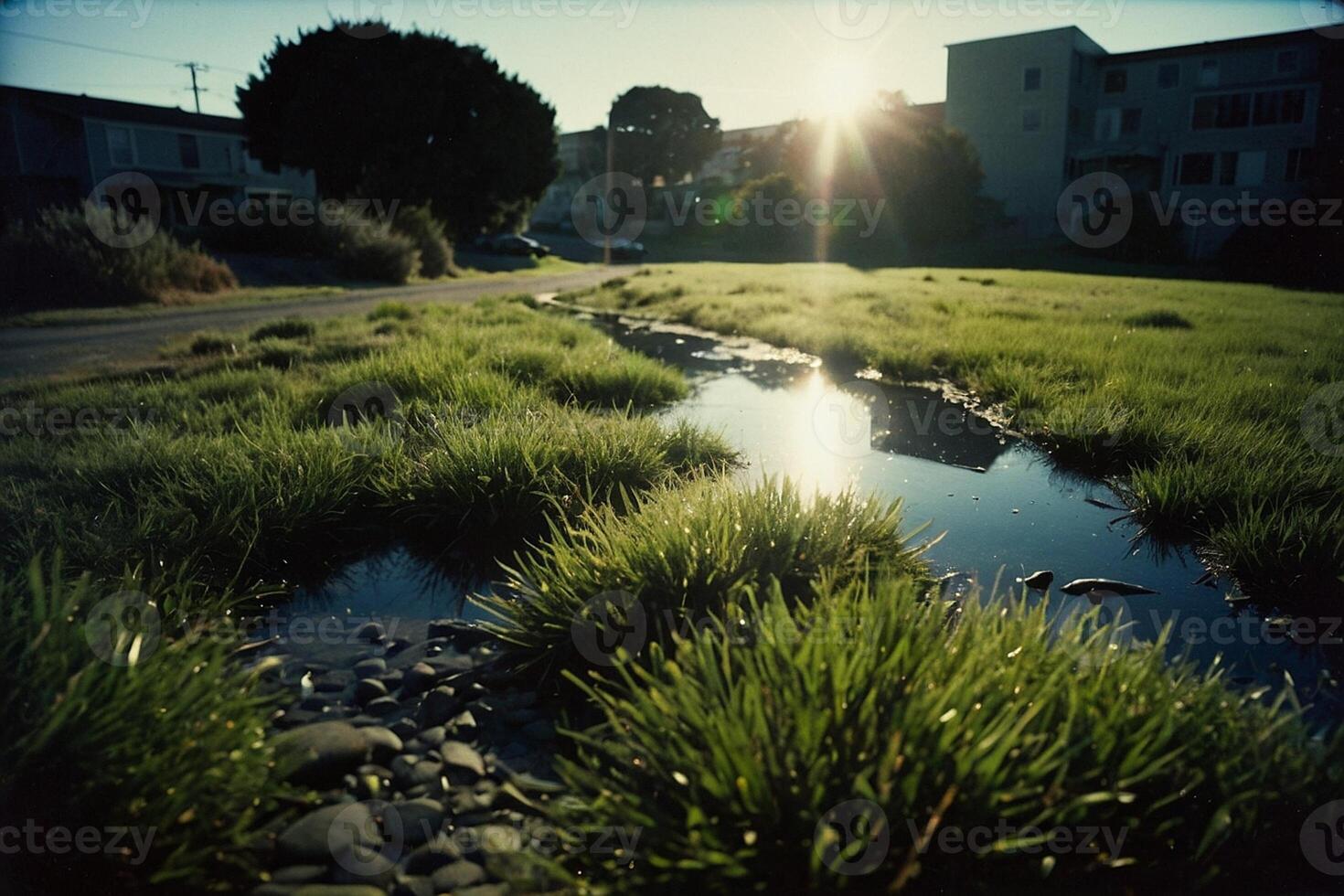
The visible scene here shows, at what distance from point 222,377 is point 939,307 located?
28.2ft

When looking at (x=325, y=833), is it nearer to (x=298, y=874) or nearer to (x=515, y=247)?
(x=298, y=874)

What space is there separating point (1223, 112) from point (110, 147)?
4310 cm

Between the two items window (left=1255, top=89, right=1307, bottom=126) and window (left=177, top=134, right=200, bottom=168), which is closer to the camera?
window (left=1255, top=89, right=1307, bottom=126)

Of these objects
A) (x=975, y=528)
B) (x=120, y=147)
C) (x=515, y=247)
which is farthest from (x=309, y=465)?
(x=120, y=147)

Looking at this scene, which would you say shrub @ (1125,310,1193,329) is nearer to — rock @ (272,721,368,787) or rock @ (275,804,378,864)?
rock @ (272,721,368,787)

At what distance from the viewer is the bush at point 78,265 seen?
1323 centimetres

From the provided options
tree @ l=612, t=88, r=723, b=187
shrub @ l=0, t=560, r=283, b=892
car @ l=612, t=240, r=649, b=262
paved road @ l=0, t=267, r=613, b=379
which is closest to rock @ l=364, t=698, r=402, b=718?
shrub @ l=0, t=560, r=283, b=892

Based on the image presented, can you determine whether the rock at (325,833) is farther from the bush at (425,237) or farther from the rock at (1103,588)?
the bush at (425,237)

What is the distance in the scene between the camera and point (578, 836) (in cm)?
168

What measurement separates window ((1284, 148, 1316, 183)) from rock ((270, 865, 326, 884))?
37107mm

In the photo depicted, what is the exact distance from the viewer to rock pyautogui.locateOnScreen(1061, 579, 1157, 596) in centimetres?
307

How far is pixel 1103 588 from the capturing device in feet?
10.2

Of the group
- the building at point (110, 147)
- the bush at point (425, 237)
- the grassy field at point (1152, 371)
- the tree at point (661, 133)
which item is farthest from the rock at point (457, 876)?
the tree at point (661, 133)

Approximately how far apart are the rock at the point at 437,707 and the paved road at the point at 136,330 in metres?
6.66
